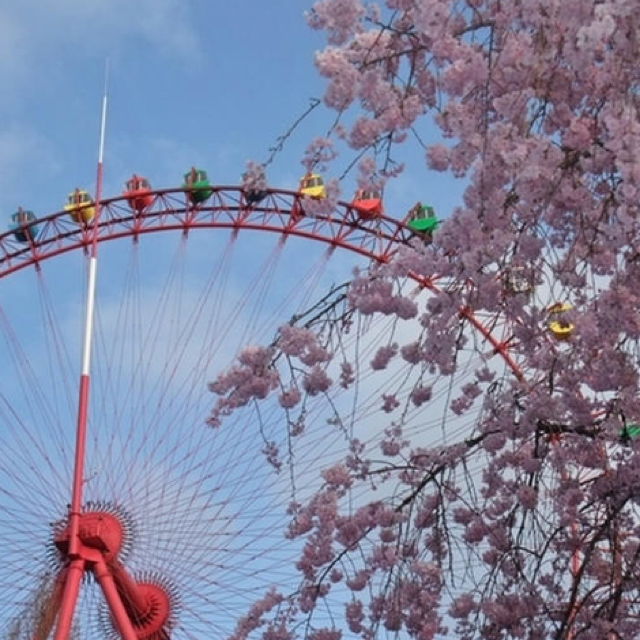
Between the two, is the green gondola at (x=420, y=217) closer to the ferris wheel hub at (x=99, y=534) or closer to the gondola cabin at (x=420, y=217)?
the gondola cabin at (x=420, y=217)

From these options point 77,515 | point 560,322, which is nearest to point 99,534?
point 77,515

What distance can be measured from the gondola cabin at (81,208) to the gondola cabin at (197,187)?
43.6 inches

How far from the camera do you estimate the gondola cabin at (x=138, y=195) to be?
15.5 m

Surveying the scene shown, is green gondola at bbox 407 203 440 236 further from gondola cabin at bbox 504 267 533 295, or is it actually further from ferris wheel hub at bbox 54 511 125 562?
gondola cabin at bbox 504 267 533 295

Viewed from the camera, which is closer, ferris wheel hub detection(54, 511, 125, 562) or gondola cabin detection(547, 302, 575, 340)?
gondola cabin detection(547, 302, 575, 340)

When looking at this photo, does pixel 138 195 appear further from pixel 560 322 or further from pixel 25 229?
pixel 560 322

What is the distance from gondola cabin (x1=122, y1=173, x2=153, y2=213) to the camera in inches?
611

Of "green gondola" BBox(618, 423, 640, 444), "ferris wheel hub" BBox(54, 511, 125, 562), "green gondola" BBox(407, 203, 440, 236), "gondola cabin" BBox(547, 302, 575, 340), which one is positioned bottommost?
"green gondola" BBox(618, 423, 640, 444)

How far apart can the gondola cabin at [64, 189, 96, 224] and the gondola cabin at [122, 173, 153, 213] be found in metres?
0.45

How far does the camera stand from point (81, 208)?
1570 cm

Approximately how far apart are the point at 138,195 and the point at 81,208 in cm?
69

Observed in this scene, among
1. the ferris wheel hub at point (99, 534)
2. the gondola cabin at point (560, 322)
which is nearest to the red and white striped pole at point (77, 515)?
the ferris wheel hub at point (99, 534)

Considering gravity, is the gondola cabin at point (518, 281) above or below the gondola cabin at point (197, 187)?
below

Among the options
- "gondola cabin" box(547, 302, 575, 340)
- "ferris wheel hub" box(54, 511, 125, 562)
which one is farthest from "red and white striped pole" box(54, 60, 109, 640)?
"gondola cabin" box(547, 302, 575, 340)
